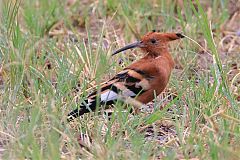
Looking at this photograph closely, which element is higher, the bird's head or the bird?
the bird's head

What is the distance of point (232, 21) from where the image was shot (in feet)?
19.5

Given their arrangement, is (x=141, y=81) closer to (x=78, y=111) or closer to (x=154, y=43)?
(x=154, y=43)

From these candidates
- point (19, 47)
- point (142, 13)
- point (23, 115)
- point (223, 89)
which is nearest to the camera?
point (23, 115)

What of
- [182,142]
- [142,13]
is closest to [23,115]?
[182,142]

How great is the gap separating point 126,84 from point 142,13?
5.85 feet

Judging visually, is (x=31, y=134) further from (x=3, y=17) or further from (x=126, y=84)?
(x=3, y=17)

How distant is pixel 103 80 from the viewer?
15.1ft

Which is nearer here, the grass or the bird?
the grass

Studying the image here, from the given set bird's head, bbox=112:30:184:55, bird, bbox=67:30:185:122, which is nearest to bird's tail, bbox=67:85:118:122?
bird, bbox=67:30:185:122

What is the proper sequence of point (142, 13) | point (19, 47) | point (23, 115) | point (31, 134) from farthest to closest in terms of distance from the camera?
point (142, 13)
point (19, 47)
point (23, 115)
point (31, 134)

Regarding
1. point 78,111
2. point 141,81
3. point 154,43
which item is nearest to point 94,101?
point 78,111

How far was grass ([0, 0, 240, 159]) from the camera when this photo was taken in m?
3.32

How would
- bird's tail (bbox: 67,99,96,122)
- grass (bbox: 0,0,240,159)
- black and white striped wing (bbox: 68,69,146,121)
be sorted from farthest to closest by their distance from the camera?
black and white striped wing (bbox: 68,69,146,121)
bird's tail (bbox: 67,99,96,122)
grass (bbox: 0,0,240,159)

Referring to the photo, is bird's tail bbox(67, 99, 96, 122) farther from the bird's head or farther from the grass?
the bird's head
